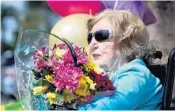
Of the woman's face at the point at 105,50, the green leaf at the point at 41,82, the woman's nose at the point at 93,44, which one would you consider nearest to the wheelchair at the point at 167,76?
the woman's face at the point at 105,50

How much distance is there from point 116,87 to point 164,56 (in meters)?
0.36

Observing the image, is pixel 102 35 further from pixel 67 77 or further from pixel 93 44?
pixel 67 77

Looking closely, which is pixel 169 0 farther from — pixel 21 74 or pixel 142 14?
pixel 21 74

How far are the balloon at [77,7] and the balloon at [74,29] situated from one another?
1.8 inches

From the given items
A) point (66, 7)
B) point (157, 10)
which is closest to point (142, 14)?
point (157, 10)

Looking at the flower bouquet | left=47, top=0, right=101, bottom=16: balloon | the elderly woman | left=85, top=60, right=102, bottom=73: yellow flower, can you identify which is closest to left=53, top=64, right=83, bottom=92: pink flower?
the flower bouquet

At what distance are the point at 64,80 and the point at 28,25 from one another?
0.53 meters

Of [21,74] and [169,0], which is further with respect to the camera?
[169,0]

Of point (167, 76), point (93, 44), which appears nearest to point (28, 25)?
point (93, 44)

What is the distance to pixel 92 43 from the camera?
2.74 m

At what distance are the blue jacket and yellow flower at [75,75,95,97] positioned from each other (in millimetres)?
88

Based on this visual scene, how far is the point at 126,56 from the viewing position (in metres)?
2.74

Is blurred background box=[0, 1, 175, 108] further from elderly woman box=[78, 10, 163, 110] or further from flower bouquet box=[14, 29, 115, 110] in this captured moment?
flower bouquet box=[14, 29, 115, 110]

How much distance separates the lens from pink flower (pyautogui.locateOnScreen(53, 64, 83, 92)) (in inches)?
96.4
